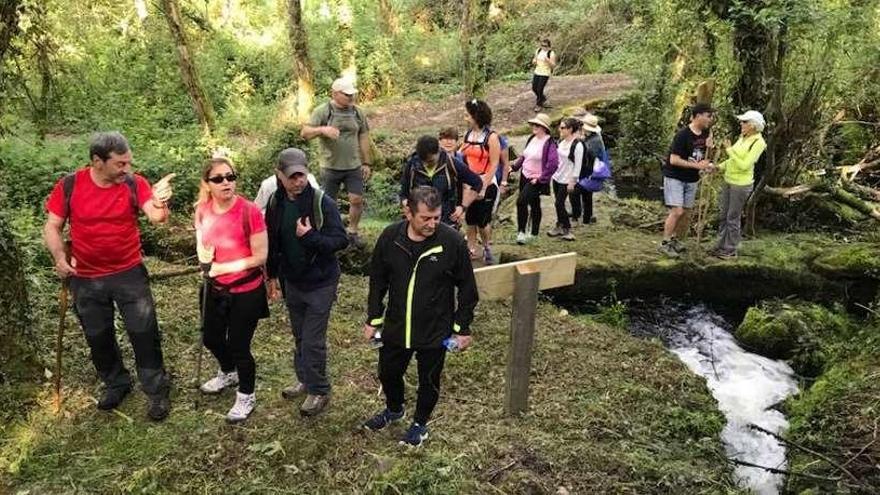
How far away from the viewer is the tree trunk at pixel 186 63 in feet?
36.6

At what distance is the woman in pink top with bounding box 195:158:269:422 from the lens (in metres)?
4.38

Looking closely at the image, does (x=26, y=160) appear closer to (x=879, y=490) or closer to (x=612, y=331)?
(x=612, y=331)

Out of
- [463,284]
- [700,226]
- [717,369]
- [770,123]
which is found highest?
[770,123]

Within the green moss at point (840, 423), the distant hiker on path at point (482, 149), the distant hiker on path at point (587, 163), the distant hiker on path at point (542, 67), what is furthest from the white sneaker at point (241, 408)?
the distant hiker on path at point (542, 67)

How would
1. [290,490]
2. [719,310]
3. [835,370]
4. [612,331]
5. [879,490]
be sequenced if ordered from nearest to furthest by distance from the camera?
[290,490], [879,490], [835,370], [612,331], [719,310]

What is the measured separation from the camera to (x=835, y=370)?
21.3 feet

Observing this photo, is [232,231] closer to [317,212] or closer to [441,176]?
[317,212]

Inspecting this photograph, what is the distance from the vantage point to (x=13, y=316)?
4.81m

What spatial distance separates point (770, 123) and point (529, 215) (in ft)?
11.6

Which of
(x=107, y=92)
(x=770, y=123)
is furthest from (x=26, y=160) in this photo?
(x=770, y=123)

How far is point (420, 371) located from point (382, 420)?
0.68m

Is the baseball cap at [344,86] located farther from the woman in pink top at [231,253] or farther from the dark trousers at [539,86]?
the dark trousers at [539,86]

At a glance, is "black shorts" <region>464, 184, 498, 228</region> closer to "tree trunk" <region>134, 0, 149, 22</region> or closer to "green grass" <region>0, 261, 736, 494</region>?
"green grass" <region>0, 261, 736, 494</region>

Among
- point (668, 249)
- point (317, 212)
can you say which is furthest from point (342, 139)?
point (668, 249)
